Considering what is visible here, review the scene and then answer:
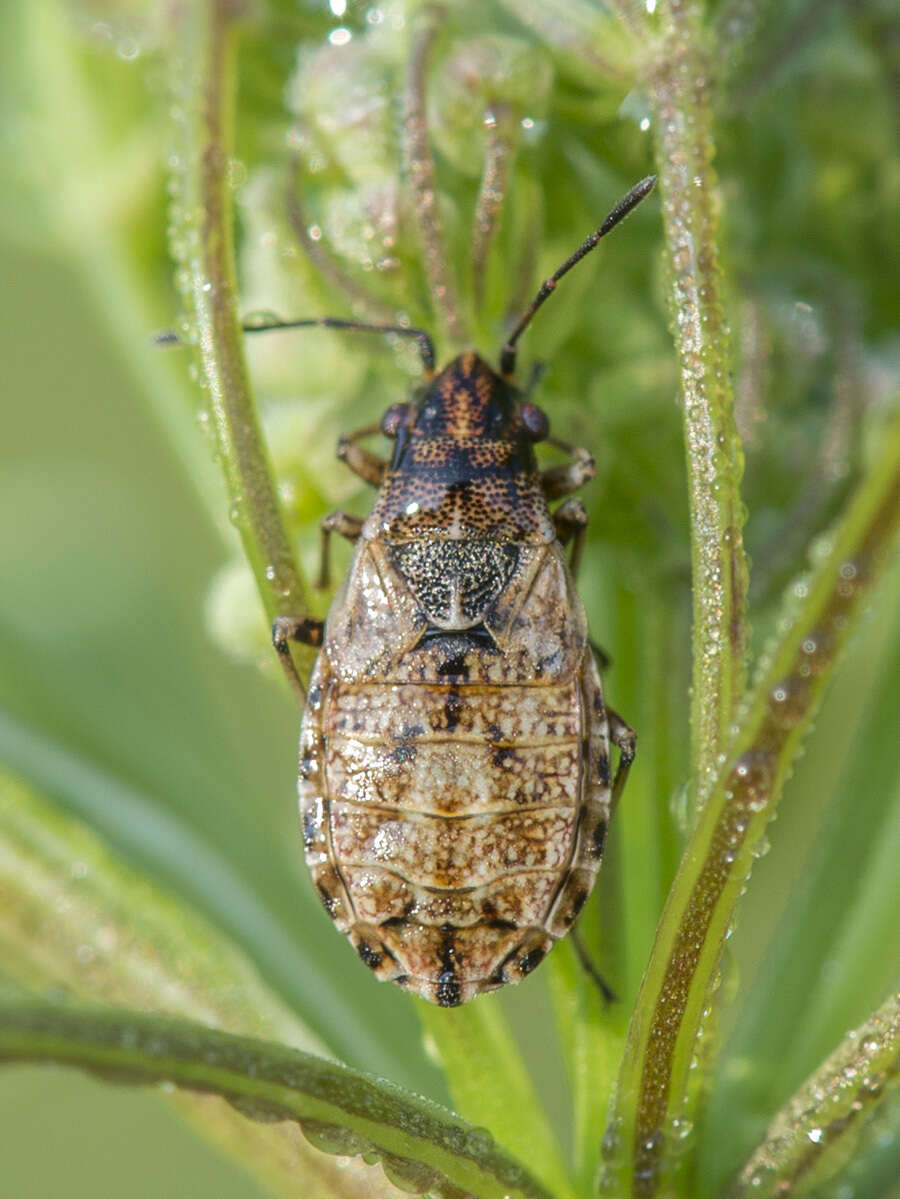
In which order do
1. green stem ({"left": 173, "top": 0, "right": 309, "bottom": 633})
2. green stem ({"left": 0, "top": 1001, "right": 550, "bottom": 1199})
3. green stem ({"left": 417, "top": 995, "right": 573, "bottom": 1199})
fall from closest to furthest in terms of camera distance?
green stem ({"left": 0, "top": 1001, "right": 550, "bottom": 1199}) → green stem ({"left": 173, "top": 0, "right": 309, "bottom": 633}) → green stem ({"left": 417, "top": 995, "right": 573, "bottom": 1199})

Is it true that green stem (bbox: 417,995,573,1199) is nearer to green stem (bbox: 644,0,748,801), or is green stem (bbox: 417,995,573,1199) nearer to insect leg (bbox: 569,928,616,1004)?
insect leg (bbox: 569,928,616,1004)

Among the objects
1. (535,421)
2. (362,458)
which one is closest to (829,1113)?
(535,421)

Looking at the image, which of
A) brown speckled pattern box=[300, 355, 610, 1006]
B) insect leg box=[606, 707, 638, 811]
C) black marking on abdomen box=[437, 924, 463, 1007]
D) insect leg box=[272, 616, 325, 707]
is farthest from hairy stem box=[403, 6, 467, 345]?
black marking on abdomen box=[437, 924, 463, 1007]

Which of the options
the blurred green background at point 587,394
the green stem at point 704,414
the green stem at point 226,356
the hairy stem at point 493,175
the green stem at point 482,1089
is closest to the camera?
the green stem at point 704,414

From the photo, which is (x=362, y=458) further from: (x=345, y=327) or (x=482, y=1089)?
(x=482, y=1089)

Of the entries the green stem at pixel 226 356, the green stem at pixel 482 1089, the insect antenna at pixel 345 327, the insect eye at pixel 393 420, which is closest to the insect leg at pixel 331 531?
the insect eye at pixel 393 420

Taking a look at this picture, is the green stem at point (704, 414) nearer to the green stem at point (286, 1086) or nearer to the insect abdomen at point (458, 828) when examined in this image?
the insect abdomen at point (458, 828)
